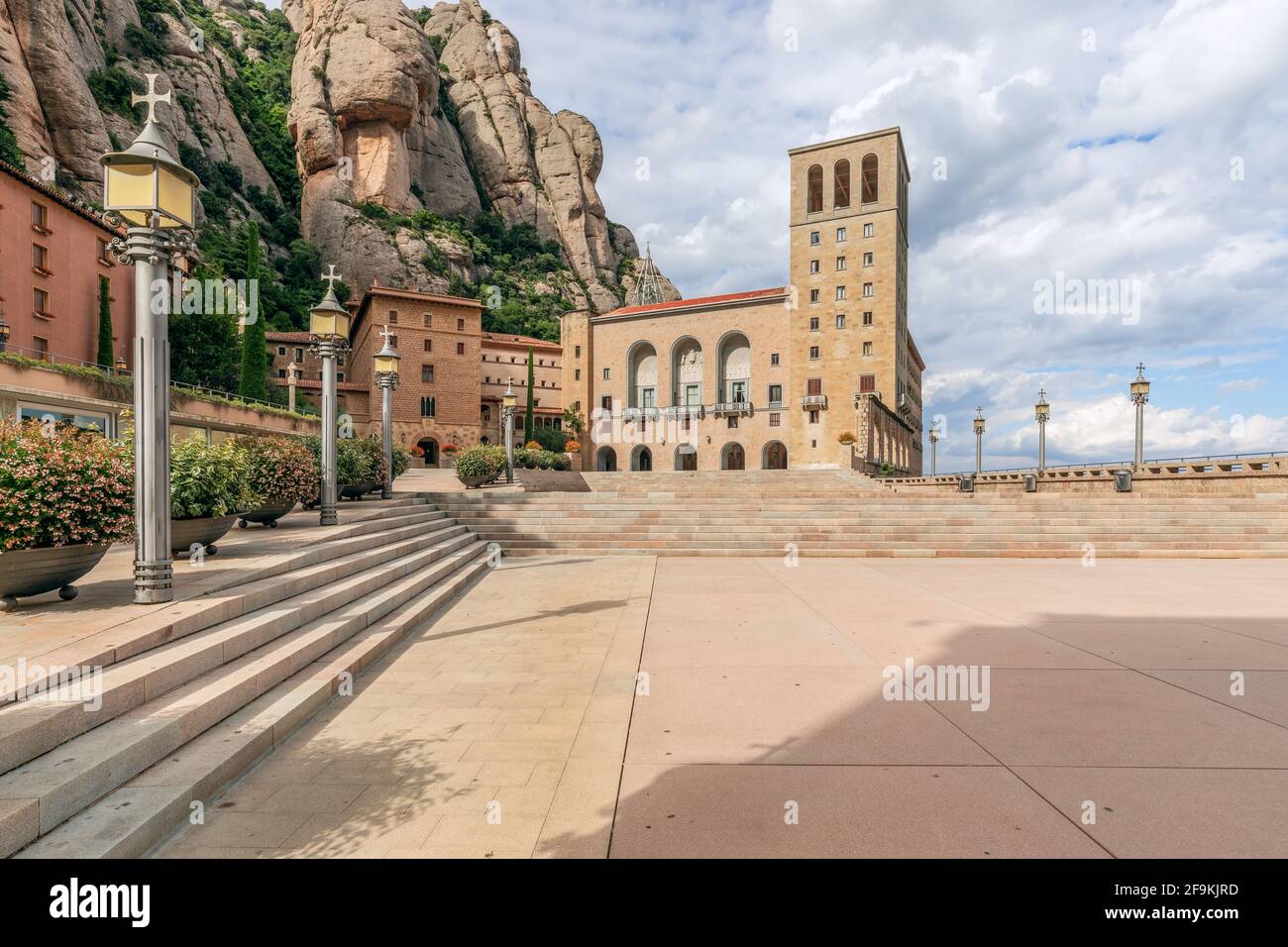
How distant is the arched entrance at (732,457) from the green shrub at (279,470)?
41280 mm

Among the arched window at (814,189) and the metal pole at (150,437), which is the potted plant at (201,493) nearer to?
the metal pole at (150,437)

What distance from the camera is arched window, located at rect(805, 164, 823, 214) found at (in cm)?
4697

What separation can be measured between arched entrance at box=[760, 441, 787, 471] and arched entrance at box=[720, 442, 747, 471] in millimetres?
2040

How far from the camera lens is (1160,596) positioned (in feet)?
28.0

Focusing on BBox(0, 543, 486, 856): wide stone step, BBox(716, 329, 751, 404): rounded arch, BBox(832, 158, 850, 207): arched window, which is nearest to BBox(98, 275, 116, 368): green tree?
BBox(0, 543, 486, 856): wide stone step

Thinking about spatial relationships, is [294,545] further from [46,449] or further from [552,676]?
[552,676]

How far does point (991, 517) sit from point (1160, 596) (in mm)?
6686

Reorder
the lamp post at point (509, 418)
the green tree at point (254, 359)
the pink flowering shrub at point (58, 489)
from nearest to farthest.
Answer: the pink flowering shrub at point (58, 489) < the lamp post at point (509, 418) < the green tree at point (254, 359)

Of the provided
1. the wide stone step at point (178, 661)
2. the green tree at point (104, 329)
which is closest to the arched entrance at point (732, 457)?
the green tree at point (104, 329)

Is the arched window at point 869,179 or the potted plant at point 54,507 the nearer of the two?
the potted plant at point 54,507

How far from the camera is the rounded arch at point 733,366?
50062 mm

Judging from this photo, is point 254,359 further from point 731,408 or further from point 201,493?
point 201,493

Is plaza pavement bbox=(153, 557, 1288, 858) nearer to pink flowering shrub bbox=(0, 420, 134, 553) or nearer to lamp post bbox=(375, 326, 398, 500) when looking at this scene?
pink flowering shrub bbox=(0, 420, 134, 553)
